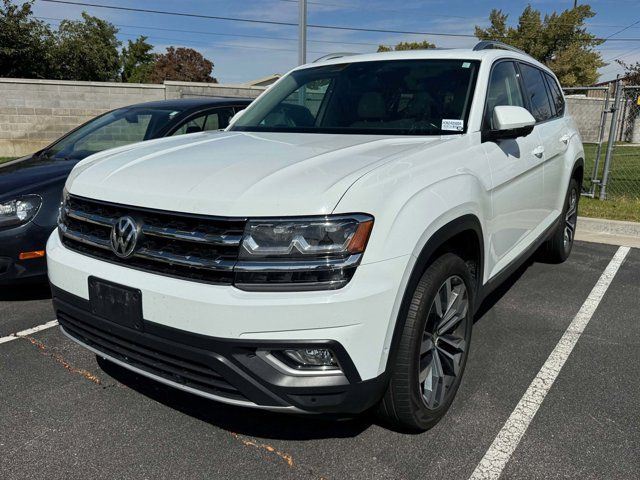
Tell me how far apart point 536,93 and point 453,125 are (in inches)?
71.2

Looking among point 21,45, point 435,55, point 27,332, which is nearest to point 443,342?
point 435,55

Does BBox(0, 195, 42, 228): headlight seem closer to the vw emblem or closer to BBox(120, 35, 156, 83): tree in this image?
the vw emblem

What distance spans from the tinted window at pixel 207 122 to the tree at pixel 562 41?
A: 37.0 m

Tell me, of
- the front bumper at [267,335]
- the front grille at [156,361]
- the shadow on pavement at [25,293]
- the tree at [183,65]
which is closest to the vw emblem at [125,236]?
the front bumper at [267,335]

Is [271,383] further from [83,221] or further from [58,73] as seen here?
[58,73]

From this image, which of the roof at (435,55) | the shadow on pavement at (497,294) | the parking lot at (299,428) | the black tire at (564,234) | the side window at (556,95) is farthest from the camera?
the black tire at (564,234)

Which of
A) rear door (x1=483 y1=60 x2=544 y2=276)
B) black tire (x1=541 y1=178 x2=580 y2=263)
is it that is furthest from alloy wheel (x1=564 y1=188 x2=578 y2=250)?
rear door (x1=483 y1=60 x2=544 y2=276)

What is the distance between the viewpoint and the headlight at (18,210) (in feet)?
13.3

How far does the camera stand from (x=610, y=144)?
8.34 m

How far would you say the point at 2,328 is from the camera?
12.9 feet

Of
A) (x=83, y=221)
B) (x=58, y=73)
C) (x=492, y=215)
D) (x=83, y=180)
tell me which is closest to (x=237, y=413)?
(x=83, y=221)

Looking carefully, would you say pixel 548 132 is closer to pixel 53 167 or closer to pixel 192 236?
pixel 192 236

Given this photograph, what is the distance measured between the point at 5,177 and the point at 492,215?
370 cm

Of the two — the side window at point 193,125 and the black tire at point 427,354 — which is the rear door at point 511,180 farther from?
the side window at point 193,125
